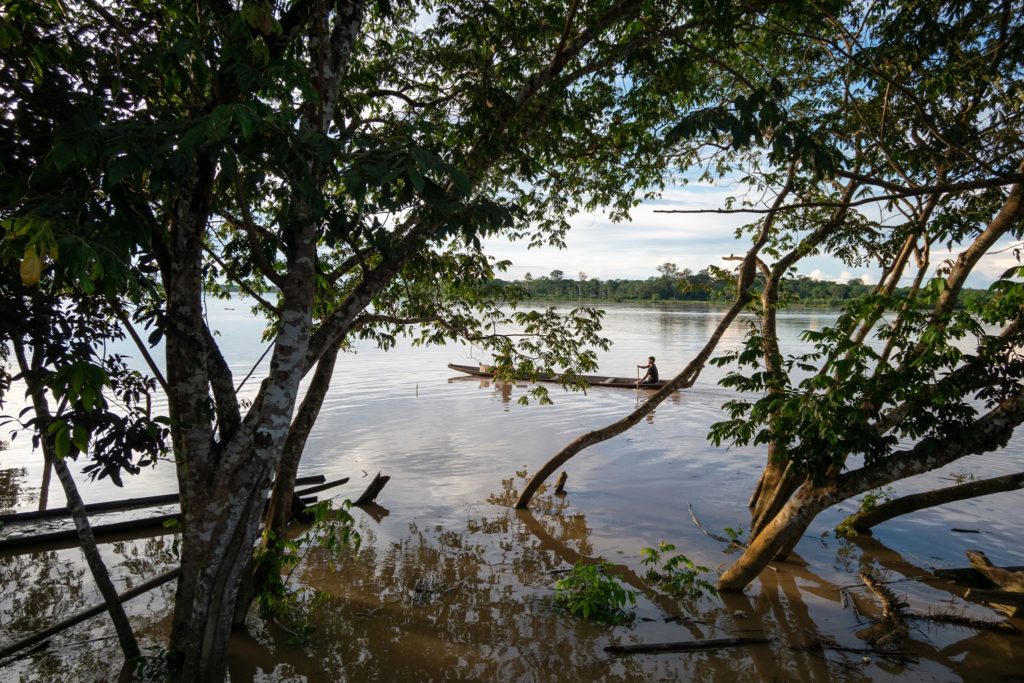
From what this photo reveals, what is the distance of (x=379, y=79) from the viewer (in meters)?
6.68

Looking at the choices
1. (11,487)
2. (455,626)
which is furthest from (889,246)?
(11,487)

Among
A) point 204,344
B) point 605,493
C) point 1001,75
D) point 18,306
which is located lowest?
point 605,493

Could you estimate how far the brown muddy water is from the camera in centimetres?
474

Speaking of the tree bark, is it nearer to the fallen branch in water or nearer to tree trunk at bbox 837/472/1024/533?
the fallen branch in water

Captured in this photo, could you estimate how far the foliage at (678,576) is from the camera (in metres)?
6.03

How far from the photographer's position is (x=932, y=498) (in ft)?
20.3

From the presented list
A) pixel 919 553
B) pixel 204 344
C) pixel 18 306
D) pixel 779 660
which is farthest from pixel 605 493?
pixel 18 306

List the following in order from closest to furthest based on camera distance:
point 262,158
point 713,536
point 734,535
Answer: point 262,158
point 734,535
point 713,536

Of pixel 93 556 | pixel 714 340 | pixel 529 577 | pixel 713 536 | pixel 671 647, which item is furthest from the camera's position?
pixel 713 536

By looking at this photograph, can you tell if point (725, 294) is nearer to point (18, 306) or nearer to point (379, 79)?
point (379, 79)

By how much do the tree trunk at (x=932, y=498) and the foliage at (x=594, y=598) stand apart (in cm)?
311

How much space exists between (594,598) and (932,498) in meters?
3.55

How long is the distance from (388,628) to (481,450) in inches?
286

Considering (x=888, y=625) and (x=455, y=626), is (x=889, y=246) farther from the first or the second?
(x=455, y=626)
